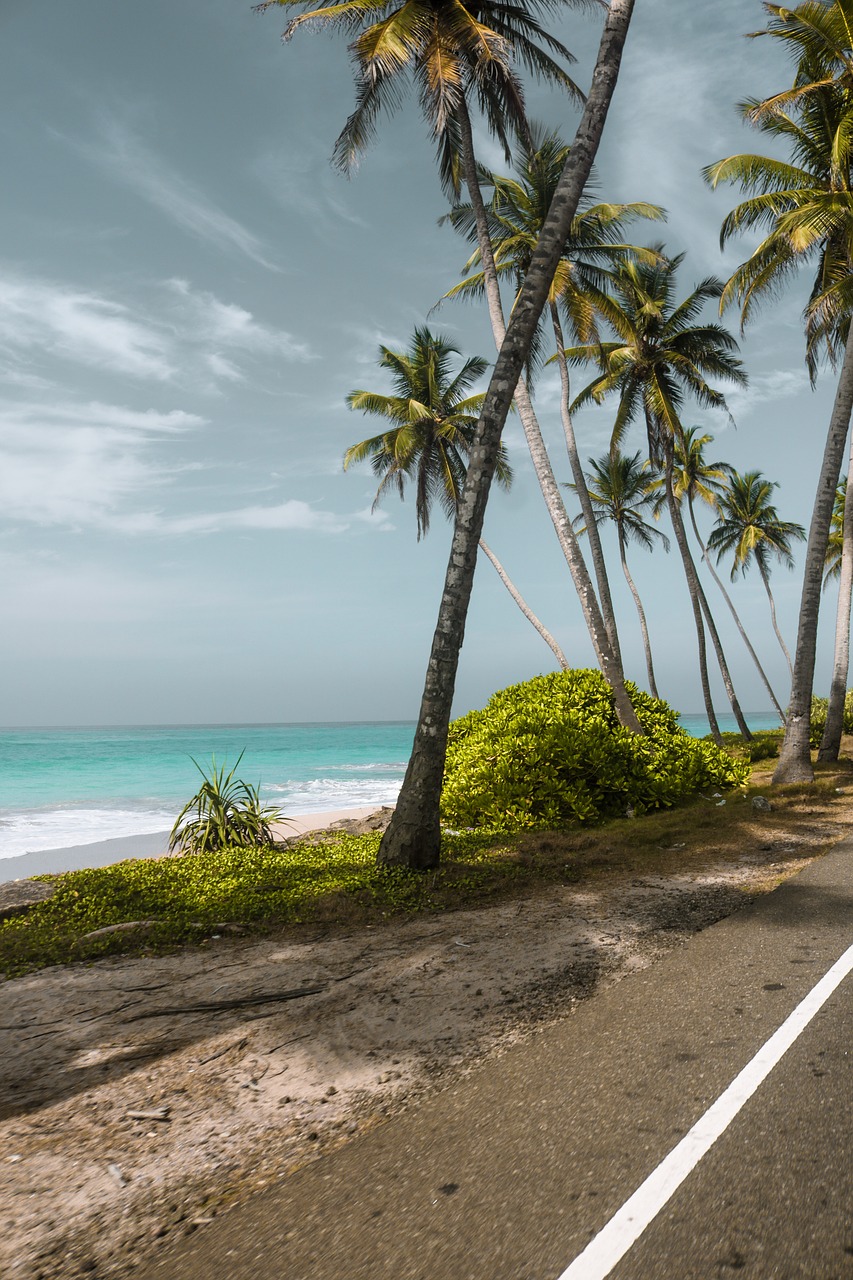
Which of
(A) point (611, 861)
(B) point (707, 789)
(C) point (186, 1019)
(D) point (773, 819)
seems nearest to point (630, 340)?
(B) point (707, 789)

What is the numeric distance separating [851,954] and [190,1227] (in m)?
3.85

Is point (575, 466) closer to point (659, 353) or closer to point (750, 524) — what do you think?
point (659, 353)

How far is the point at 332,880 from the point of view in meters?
7.12

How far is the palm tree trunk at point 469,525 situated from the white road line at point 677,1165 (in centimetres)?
414

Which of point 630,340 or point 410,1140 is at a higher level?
point 630,340

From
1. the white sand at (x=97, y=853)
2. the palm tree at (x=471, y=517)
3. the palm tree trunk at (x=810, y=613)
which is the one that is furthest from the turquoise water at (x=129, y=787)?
the palm tree trunk at (x=810, y=613)

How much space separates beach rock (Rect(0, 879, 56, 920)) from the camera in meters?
6.53

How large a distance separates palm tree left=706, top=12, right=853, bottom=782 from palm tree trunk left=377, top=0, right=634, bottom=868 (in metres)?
7.21

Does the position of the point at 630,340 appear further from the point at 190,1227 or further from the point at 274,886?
the point at 190,1227

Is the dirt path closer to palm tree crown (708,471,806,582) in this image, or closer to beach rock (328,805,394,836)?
beach rock (328,805,394,836)

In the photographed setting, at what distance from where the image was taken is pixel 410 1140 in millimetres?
2736

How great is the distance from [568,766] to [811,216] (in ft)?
36.8

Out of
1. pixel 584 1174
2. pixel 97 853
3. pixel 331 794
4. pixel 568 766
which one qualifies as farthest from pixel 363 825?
pixel 331 794

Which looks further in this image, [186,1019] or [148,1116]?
[186,1019]
